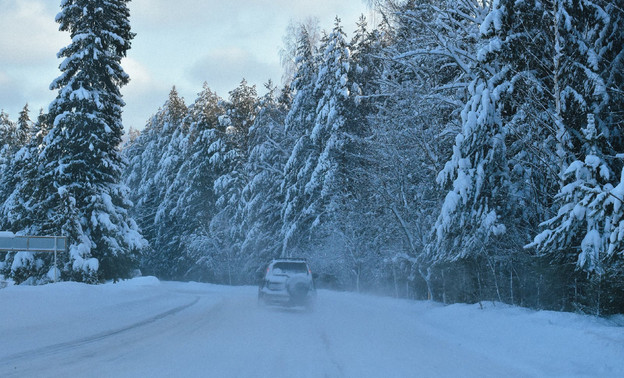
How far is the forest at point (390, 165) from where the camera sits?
472 inches

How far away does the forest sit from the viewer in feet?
39.3

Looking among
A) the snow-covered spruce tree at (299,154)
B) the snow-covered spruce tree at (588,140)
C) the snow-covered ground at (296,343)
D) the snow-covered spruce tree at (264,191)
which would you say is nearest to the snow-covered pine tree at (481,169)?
the snow-covered spruce tree at (588,140)

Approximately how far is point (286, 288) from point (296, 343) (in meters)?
7.30

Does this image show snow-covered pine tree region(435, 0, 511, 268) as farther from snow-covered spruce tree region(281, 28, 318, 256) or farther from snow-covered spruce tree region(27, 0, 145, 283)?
snow-covered spruce tree region(281, 28, 318, 256)

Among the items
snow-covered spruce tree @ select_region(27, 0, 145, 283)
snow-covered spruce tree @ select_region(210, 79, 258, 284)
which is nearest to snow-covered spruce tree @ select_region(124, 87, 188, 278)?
snow-covered spruce tree @ select_region(210, 79, 258, 284)

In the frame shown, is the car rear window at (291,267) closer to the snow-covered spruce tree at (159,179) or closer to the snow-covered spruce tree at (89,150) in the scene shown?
the snow-covered spruce tree at (89,150)

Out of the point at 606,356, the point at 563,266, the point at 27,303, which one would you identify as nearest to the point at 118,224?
the point at 27,303

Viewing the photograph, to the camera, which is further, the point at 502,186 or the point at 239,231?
the point at 239,231

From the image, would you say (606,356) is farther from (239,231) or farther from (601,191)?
(239,231)

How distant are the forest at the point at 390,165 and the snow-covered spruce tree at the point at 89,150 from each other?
11cm

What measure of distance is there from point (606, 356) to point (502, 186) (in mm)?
6772

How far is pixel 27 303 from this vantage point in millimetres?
14508

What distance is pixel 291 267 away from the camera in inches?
757

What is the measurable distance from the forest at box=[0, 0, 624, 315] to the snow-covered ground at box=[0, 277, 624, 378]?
1494 mm
